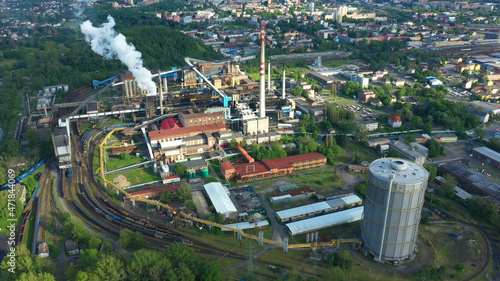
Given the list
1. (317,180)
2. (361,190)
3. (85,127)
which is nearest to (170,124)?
(85,127)

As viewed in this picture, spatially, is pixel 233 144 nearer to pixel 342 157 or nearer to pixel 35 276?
pixel 342 157

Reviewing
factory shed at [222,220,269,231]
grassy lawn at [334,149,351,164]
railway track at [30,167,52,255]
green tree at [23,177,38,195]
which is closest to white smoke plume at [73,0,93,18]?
railway track at [30,167,52,255]

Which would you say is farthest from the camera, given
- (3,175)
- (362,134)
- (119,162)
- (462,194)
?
(362,134)

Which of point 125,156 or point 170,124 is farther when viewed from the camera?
point 170,124

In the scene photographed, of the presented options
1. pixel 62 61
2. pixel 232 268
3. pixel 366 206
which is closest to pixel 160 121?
pixel 232 268

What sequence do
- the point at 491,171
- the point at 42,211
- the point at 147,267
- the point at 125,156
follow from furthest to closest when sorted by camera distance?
the point at 125,156, the point at 491,171, the point at 42,211, the point at 147,267

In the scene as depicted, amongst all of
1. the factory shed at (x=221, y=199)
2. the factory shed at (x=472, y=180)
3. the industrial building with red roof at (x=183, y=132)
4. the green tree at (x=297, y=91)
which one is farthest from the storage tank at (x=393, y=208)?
the green tree at (x=297, y=91)

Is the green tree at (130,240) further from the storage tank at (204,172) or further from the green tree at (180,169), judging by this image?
the storage tank at (204,172)

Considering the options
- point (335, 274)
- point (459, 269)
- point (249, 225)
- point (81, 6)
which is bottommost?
point (459, 269)
